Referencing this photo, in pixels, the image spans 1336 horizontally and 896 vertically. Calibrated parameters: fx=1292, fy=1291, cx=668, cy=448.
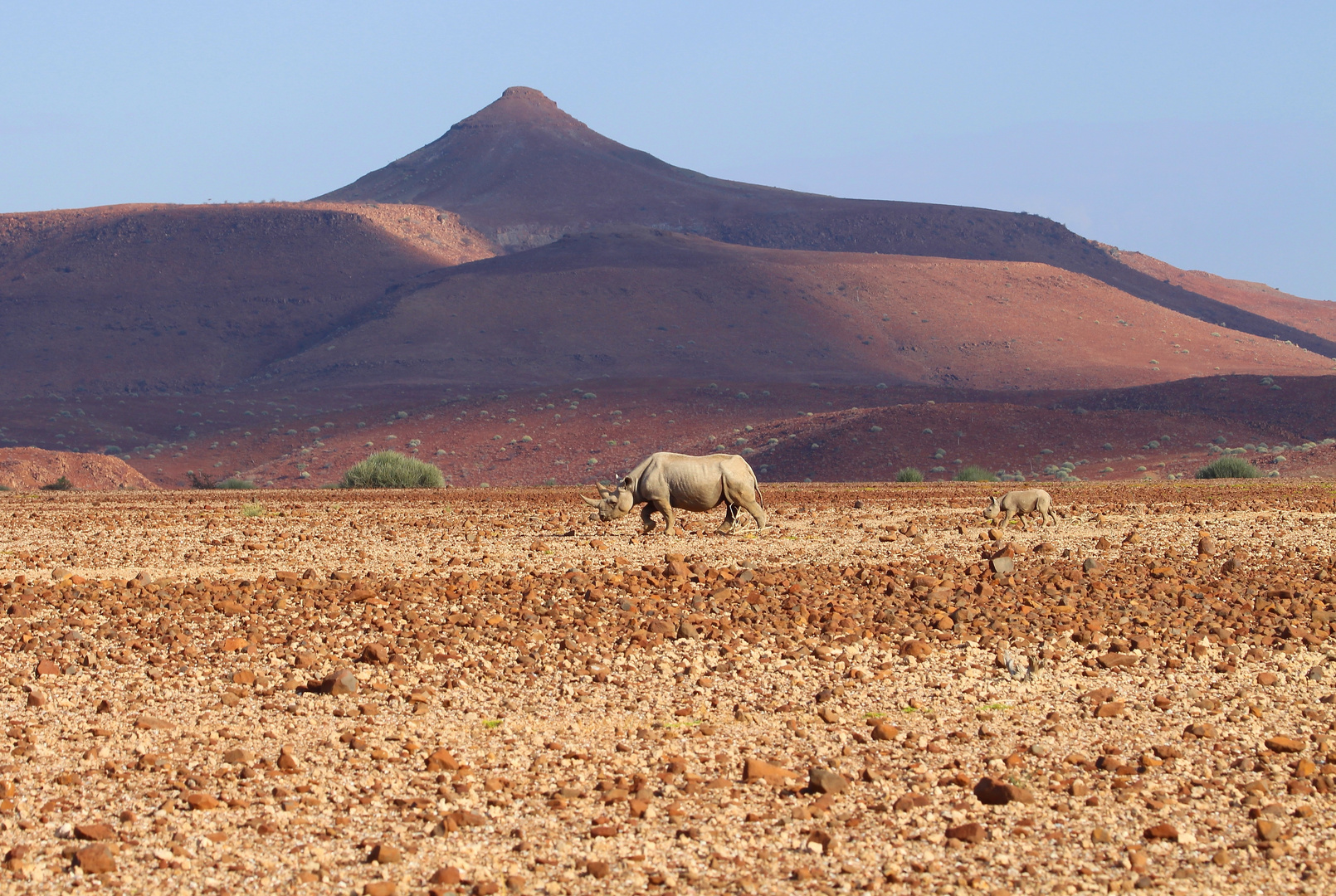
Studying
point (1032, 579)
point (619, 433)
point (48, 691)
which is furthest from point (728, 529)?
point (619, 433)

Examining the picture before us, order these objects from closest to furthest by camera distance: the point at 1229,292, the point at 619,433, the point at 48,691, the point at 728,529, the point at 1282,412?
1. the point at 48,691
2. the point at 728,529
3. the point at 1282,412
4. the point at 619,433
5. the point at 1229,292

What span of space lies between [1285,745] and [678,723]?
318 cm

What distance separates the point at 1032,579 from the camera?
472 inches

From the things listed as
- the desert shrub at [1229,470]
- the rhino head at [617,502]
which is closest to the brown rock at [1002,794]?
the rhino head at [617,502]

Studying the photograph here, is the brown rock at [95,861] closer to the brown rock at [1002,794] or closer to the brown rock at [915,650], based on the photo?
the brown rock at [1002,794]

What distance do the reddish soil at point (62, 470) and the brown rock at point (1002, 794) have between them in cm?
3847

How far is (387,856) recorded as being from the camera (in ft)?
17.0

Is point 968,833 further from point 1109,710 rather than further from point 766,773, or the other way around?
point 1109,710

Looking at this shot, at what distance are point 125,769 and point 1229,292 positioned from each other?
524 feet

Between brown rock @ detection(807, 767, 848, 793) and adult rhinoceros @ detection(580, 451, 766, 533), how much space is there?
397 inches

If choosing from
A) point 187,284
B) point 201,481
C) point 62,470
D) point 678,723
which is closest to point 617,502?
point 678,723

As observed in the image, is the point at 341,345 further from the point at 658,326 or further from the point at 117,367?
the point at 658,326

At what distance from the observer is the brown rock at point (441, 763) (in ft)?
21.0

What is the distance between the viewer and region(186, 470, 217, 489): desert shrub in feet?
133
